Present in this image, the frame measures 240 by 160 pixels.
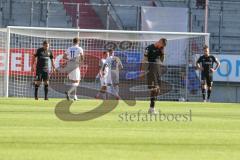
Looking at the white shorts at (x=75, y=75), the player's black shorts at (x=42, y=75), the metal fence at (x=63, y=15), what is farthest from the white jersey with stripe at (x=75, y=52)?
the metal fence at (x=63, y=15)

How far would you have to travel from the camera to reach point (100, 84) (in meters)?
29.2

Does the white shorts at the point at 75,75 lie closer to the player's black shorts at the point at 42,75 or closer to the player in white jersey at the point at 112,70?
the player's black shorts at the point at 42,75

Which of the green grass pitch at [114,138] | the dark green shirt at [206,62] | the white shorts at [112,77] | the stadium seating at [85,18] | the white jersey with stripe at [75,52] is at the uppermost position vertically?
the stadium seating at [85,18]

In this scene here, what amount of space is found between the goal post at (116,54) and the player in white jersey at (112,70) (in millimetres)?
299

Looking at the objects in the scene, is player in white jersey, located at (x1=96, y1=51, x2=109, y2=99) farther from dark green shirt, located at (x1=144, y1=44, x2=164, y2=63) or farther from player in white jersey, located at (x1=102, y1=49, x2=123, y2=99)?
dark green shirt, located at (x1=144, y1=44, x2=164, y2=63)

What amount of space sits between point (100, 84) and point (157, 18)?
8281 millimetres

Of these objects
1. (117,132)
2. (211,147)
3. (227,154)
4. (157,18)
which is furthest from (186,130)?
(157,18)

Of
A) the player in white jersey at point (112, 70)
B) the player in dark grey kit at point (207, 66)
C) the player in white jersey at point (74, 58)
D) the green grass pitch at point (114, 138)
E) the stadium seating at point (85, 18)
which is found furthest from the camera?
the stadium seating at point (85, 18)

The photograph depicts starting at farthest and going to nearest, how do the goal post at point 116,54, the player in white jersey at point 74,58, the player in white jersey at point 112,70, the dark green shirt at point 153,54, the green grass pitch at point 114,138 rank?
1. the player in white jersey at point 112,70
2. the goal post at point 116,54
3. the player in white jersey at point 74,58
4. the dark green shirt at point 153,54
5. the green grass pitch at point 114,138

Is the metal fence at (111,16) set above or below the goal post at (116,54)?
above

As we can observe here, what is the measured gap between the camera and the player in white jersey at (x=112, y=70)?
95.4 ft

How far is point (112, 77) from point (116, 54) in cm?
112

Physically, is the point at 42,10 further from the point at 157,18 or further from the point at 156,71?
the point at 156,71

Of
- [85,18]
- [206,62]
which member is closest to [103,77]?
[206,62]
